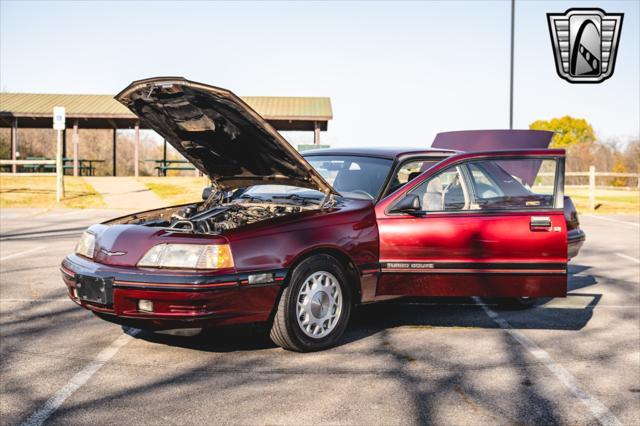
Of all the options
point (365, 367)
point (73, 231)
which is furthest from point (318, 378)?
point (73, 231)

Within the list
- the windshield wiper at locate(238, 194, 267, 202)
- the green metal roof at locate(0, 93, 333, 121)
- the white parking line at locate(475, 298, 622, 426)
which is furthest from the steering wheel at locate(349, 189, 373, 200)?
the green metal roof at locate(0, 93, 333, 121)

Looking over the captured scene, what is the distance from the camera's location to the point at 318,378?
4465mm

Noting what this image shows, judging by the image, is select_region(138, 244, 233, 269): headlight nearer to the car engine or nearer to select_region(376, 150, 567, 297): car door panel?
the car engine

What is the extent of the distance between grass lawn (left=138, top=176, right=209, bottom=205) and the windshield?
18436 mm

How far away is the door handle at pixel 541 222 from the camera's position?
558 cm

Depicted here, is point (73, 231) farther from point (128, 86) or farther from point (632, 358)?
point (632, 358)

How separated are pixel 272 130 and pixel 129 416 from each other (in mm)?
2259

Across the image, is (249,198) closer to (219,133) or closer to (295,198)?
(295,198)

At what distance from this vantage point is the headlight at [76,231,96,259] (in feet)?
16.7

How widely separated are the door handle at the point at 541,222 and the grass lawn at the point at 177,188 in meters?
19.7

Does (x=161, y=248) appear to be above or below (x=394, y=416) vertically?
above

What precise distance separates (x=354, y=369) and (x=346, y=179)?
6.46 ft

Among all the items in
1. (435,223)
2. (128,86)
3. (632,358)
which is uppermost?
(128,86)

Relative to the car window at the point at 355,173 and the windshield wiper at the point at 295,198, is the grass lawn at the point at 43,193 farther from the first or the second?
the windshield wiper at the point at 295,198
